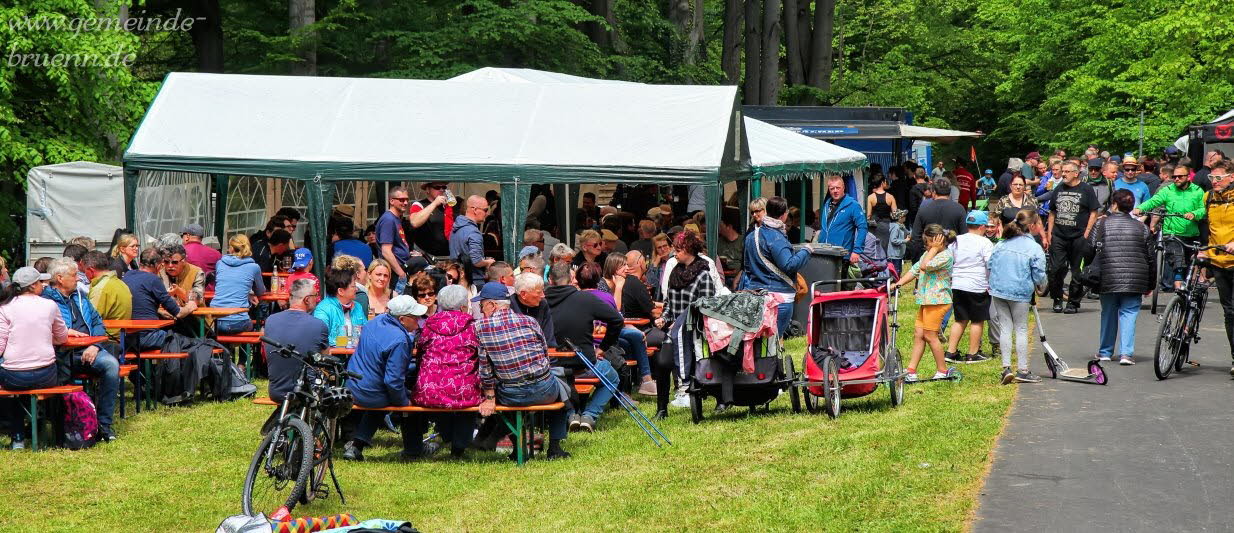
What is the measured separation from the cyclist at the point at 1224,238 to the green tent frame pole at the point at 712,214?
15.0 ft

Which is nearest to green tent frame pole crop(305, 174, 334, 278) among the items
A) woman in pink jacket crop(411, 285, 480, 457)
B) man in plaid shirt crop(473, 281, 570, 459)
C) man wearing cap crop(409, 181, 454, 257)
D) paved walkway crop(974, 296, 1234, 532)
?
man wearing cap crop(409, 181, 454, 257)

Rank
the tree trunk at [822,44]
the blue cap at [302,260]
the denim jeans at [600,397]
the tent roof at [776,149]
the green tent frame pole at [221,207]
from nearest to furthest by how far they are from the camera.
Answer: the denim jeans at [600,397] < the blue cap at [302,260] < the green tent frame pole at [221,207] < the tent roof at [776,149] < the tree trunk at [822,44]

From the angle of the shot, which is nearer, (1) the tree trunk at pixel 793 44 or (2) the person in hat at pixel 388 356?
(2) the person in hat at pixel 388 356

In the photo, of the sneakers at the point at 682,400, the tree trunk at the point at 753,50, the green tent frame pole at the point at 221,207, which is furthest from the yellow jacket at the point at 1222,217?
the tree trunk at the point at 753,50

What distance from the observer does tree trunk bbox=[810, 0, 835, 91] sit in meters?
36.0

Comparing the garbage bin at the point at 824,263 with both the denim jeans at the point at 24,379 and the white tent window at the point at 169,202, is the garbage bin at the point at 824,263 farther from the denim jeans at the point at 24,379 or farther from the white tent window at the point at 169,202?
the denim jeans at the point at 24,379

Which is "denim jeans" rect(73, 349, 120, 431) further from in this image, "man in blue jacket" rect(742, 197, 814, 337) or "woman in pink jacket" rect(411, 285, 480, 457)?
"man in blue jacket" rect(742, 197, 814, 337)

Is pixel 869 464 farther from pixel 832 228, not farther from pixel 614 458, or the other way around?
pixel 832 228

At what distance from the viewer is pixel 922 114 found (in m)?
46.8

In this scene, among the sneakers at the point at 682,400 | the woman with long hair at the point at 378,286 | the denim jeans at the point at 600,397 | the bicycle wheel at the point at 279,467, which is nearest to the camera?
the bicycle wheel at the point at 279,467

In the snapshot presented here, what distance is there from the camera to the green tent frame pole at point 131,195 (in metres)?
15.5

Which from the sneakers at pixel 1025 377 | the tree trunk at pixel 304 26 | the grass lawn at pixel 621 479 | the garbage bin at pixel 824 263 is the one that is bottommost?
the grass lawn at pixel 621 479

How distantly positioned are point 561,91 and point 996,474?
8.52 metres

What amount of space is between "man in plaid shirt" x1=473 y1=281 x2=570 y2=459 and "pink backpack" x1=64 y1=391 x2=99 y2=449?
10.2ft
